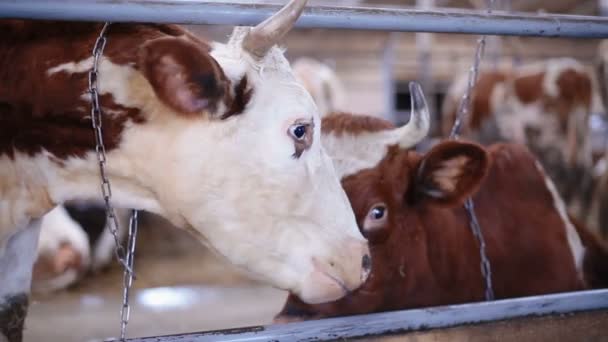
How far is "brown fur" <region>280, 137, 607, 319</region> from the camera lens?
2.11 m

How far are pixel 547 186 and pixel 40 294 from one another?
3.61m

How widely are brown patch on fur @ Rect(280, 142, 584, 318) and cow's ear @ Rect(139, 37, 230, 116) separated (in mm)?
771

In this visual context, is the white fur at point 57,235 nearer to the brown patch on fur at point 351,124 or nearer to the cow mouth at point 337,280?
the brown patch on fur at point 351,124

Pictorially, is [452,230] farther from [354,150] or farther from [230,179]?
[230,179]

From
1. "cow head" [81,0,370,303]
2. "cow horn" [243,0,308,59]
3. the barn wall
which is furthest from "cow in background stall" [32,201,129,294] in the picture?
the barn wall

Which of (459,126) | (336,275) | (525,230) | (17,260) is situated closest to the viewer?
(336,275)

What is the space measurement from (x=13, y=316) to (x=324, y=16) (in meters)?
1.19

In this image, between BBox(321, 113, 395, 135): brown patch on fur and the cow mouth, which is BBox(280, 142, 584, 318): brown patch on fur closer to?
BBox(321, 113, 395, 135): brown patch on fur

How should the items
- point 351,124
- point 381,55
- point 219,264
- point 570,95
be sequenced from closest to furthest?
point 351,124 < point 219,264 < point 570,95 < point 381,55

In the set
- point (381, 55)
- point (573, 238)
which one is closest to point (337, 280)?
point (573, 238)

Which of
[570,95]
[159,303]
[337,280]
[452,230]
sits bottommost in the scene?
[159,303]

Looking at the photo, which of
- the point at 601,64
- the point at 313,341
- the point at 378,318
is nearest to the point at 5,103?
the point at 313,341

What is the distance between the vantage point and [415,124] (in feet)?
7.07

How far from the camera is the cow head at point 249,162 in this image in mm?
1444
